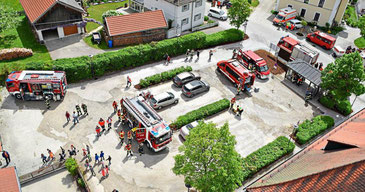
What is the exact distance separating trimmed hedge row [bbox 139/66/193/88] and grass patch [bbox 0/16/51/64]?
1474 centimetres

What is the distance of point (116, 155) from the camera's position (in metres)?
29.3

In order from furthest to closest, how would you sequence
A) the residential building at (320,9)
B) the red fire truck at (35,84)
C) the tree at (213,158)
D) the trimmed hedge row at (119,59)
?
1. the residential building at (320,9)
2. the trimmed hedge row at (119,59)
3. the red fire truck at (35,84)
4. the tree at (213,158)

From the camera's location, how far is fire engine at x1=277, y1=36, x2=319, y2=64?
42.7 m

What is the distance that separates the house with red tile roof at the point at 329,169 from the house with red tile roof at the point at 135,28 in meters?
31.3

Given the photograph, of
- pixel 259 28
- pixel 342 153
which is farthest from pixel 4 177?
pixel 259 28

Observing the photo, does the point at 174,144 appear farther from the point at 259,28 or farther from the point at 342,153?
the point at 259,28

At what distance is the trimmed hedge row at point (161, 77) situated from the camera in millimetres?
37938

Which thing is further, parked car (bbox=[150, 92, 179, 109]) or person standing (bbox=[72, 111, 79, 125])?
parked car (bbox=[150, 92, 179, 109])

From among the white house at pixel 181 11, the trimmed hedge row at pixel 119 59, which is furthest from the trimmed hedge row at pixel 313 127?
the white house at pixel 181 11

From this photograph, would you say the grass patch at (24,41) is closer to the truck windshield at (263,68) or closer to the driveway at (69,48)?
the driveway at (69,48)

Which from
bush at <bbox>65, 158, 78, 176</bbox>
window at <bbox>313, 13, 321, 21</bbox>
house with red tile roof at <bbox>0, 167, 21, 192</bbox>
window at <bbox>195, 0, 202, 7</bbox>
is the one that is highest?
window at <bbox>195, 0, 202, 7</bbox>

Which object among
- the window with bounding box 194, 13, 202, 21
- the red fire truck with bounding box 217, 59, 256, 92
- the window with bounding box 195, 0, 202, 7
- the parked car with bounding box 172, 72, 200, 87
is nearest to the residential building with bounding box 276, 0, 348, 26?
the window with bounding box 194, 13, 202, 21

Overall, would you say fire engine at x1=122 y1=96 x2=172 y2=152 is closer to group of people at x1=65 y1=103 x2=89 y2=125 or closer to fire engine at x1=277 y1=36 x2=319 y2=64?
group of people at x1=65 y1=103 x2=89 y2=125

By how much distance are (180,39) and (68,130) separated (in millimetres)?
21185
